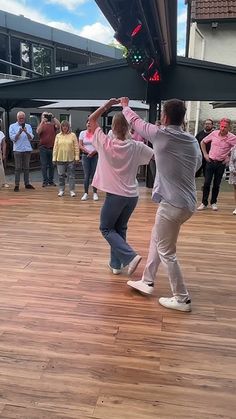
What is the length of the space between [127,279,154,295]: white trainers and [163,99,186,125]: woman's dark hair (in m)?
1.31

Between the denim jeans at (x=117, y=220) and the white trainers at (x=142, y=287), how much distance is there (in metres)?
0.21

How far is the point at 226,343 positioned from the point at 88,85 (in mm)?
6051

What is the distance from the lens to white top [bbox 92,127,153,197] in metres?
3.13

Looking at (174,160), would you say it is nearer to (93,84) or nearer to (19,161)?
(93,84)

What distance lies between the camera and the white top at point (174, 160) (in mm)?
2625

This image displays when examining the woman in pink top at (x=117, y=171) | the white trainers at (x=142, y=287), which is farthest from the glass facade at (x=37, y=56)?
the white trainers at (x=142, y=287)

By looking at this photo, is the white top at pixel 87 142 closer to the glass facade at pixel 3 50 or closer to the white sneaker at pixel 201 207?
the white sneaker at pixel 201 207

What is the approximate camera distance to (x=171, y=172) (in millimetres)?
2664

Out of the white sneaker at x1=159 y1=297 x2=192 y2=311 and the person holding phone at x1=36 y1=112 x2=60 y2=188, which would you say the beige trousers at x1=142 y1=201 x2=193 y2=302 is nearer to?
the white sneaker at x1=159 y1=297 x2=192 y2=311

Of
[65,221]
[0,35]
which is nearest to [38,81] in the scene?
[65,221]

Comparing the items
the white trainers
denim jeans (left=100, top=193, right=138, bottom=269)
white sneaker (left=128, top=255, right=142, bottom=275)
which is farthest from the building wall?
the white trainers

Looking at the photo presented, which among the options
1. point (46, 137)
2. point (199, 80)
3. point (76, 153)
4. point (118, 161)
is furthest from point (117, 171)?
point (46, 137)

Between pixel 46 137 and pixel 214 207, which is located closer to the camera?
pixel 214 207

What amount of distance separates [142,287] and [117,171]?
0.96 m
